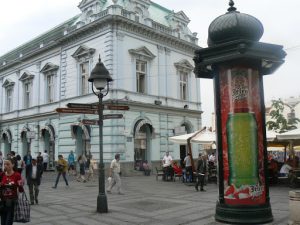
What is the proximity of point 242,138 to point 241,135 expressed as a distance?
0.23ft

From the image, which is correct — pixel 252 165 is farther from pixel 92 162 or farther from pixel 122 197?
pixel 92 162

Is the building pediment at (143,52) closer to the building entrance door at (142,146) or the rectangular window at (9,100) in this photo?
the building entrance door at (142,146)

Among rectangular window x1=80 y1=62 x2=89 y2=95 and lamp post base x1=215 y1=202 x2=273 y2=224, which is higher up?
rectangular window x1=80 y1=62 x2=89 y2=95

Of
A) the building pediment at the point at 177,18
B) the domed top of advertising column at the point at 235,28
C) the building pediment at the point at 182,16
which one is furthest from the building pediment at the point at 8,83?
the domed top of advertising column at the point at 235,28

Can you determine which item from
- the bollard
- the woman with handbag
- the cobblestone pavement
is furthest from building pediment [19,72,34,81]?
the bollard

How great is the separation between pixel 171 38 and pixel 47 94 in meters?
11.7

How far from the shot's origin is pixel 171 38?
31469 millimetres

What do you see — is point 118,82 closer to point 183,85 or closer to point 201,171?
point 183,85

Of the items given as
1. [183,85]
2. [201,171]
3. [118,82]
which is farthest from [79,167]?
[183,85]

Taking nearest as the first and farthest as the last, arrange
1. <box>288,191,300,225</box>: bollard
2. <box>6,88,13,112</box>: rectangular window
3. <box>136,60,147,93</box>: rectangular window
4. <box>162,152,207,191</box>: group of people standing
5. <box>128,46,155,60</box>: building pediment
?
<box>288,191,300,225</box>: bollard < <box>162,152,207,191</box>: group of people standing < <box>128,46,155,60</box>: building pediment < <box>136,60,147,93</box>: rectangular window < <box>6,88,13,112</box>: rectangular window

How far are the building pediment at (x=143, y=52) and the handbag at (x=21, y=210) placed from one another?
68.5 feet

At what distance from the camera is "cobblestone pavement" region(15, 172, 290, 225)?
10016 millimetres

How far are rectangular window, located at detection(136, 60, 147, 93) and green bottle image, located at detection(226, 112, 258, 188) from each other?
2038cm

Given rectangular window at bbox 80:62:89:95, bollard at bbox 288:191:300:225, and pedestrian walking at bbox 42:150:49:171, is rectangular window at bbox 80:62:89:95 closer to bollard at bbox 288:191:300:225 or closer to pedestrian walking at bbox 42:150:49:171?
pedestrian walking at bbox 42:150:49:171
